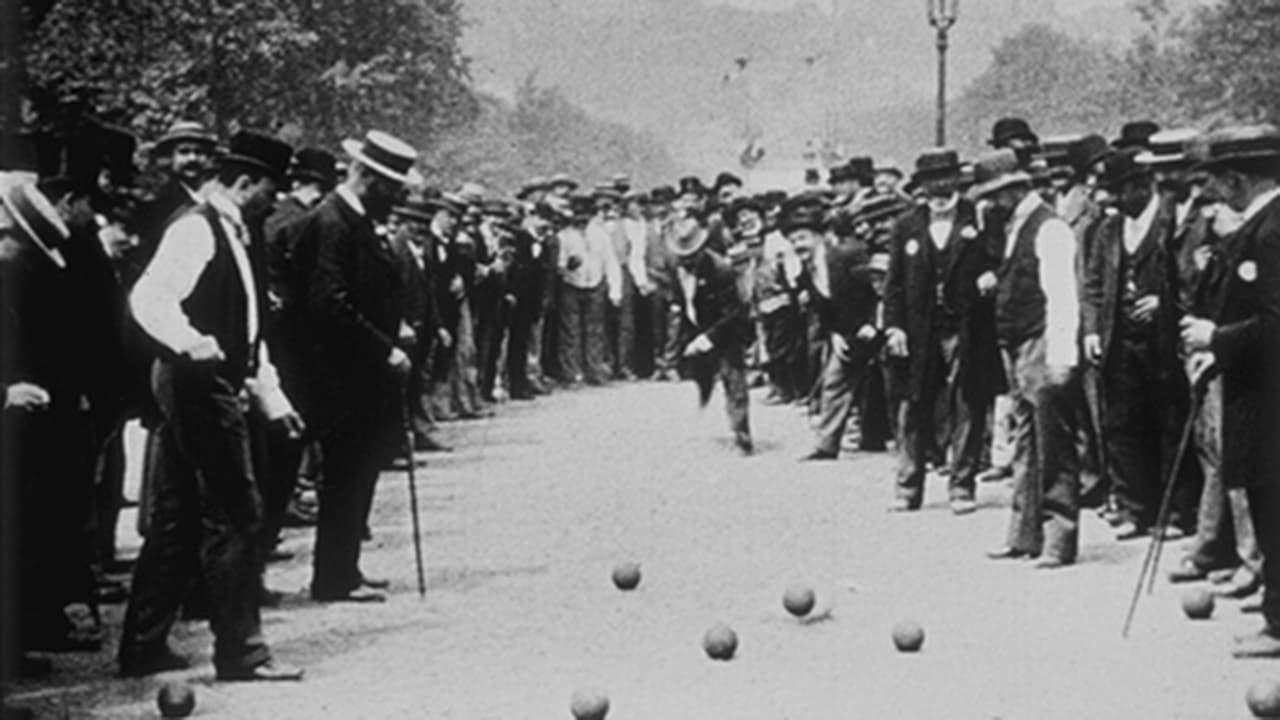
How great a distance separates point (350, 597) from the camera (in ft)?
36.7

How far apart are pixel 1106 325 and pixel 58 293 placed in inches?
265

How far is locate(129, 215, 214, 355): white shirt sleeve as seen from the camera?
870 centimetres

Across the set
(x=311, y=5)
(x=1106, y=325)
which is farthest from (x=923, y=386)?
(x=311, y=5)

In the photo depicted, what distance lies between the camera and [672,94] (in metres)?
178

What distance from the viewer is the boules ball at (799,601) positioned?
10.3m

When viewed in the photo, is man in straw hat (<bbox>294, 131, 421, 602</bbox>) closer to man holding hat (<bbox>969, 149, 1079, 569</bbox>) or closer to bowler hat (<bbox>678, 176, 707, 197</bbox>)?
man holding hat (<bbox>969, 149, 1079, 569</bbox>)

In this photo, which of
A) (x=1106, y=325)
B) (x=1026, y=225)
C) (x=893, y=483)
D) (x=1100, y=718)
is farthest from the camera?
(x=893, y=483)

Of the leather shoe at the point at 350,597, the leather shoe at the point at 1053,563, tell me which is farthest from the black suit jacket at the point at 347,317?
the leather shoe at the point at 1053,563

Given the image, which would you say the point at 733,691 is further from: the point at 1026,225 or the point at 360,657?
the point at 1026,225

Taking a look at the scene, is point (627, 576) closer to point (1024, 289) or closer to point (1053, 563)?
point (1053, 563)

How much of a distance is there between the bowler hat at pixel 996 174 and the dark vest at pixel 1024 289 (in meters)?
0.70

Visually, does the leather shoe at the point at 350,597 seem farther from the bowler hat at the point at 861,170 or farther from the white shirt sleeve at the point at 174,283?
the bowler hat at the point at 861,170

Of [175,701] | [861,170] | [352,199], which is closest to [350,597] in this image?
[352,199]

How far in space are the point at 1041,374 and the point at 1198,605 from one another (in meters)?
2.30
